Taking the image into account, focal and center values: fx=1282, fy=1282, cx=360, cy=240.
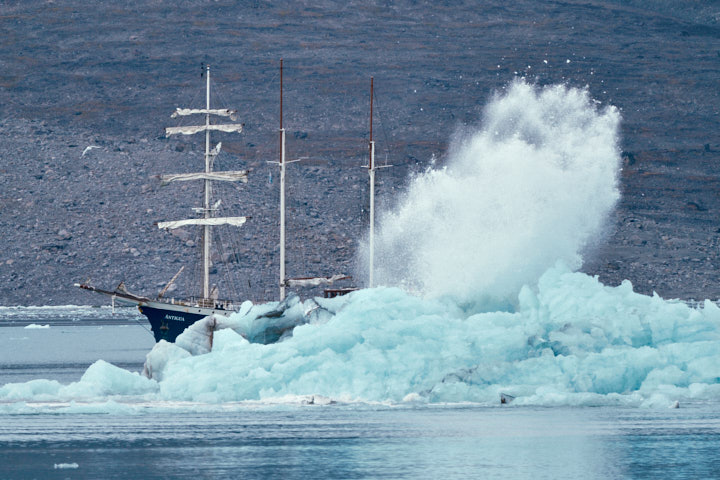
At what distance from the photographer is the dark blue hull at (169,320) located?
67.7 meters

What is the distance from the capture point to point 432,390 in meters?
38.3

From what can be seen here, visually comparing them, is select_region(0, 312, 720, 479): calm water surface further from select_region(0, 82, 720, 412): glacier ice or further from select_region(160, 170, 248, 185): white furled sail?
select_region(160, 170, 248, 185): white furled sail

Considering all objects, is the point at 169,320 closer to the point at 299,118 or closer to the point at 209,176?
the point at 209,176

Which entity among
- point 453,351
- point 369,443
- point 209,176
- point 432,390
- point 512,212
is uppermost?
point 209,176

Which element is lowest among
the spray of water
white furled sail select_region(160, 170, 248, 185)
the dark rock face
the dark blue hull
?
the dark blue hull

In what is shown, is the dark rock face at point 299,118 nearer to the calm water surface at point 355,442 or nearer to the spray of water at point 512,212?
the spray of water at point 512,212

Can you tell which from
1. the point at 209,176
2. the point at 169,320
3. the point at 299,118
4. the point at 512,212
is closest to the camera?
the point at 512,212

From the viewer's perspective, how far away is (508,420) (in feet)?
118

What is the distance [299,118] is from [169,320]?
104368mm

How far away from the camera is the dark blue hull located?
67688mm

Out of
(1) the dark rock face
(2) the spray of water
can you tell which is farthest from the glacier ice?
(1) the dark rock face

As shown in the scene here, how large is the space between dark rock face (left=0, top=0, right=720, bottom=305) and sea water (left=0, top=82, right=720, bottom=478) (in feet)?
267

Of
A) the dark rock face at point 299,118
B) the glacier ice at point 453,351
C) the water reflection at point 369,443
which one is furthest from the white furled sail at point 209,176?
the dark rock face at point 299,118

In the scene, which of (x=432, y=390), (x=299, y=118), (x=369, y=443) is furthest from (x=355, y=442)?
(x=299, y=118)
